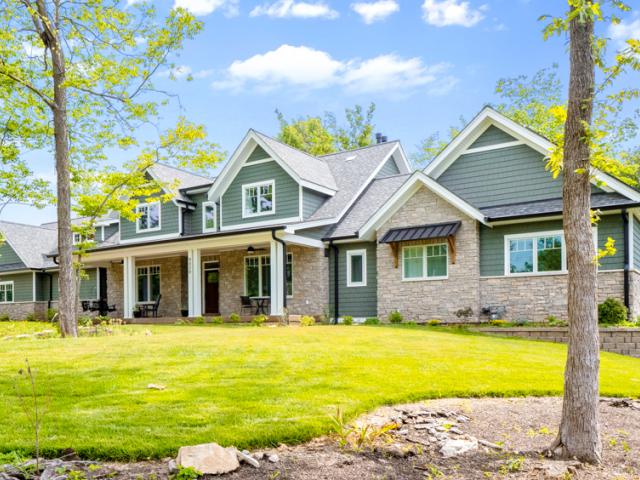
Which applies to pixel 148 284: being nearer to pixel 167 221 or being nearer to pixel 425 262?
pixel 167 221

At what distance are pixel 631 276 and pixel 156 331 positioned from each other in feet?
40.0

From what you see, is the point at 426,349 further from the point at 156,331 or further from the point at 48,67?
the point at 48,67

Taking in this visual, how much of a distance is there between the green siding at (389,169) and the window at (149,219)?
374 inches

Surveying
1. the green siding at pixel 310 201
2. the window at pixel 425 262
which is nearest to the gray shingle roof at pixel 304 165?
the green siding at pixel 310 201

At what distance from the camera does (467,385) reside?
7.22 meters

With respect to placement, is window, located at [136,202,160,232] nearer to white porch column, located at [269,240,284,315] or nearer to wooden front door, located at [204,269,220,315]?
wooden front door, located at [204,269,220,315]

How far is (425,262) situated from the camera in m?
16.9

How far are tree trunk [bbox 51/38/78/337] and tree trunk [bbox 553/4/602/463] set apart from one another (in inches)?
473

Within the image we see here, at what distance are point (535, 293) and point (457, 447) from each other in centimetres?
1143

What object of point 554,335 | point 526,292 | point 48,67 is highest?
point 48,67

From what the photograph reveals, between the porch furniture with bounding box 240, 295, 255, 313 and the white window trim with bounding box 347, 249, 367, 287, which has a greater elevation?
the white window trim with bounding box 347, 249, 367, 287

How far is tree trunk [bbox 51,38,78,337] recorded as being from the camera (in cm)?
1375

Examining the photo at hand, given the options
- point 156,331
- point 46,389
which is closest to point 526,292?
point 156,331

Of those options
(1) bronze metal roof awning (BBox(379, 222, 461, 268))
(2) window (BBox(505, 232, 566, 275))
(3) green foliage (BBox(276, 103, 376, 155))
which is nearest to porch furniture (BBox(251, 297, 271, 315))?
(1) bronze metal roof awning (BBox(379, 222, 461, 268))
